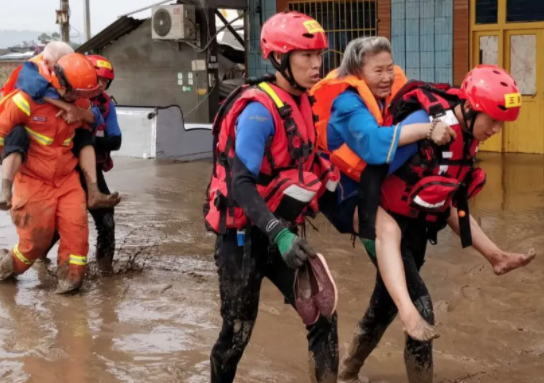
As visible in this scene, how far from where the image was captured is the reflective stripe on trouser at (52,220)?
662cm

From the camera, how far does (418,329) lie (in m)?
4.01

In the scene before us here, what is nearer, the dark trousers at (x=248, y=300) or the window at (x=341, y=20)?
the dark trousers at (x=248, y=300)

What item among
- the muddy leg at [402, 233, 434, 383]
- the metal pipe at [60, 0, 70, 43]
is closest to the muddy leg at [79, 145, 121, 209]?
the muddy leg at [402, 233, 434, 383]

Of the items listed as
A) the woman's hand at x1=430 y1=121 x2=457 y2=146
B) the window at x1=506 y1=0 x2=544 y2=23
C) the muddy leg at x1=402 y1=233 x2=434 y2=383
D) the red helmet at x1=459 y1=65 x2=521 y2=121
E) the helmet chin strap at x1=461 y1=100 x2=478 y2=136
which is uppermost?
the window at x1=506 y1=0 x2=544 y2=23

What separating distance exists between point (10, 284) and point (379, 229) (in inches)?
151

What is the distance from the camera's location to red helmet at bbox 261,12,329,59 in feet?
13.1

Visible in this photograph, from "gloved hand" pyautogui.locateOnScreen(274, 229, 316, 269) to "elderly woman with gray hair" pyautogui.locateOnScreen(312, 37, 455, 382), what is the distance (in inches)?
26.6

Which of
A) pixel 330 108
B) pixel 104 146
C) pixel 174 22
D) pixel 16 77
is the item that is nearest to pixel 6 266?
pixel 104 146

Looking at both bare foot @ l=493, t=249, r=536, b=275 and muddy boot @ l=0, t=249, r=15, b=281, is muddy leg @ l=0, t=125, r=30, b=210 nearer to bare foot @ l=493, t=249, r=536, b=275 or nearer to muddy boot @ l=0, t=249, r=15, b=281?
muddy boot @ l=0, t=249, r=15, b=281

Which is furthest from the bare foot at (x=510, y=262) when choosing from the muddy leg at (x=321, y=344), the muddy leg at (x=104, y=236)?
the muddy leg at (x=104, y=236)

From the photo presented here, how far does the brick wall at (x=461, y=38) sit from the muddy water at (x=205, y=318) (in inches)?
234

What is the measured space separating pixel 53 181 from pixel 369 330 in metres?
3.05

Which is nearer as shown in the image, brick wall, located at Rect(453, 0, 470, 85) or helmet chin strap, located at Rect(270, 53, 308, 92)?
helmet chin strap, located at Rect(270, 53, 308, 92)

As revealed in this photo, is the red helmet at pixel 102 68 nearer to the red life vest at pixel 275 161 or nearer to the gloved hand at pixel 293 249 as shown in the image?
the red life vest at pixel 275 161
